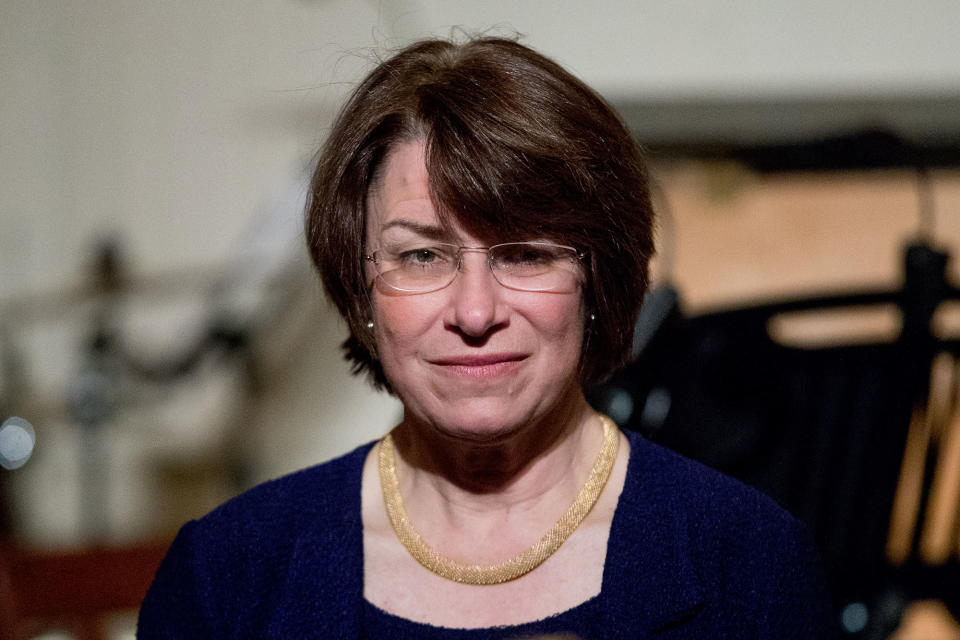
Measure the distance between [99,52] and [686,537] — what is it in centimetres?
258

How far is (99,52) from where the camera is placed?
2.93 m

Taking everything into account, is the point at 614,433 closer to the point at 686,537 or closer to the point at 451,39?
the point at 686,537

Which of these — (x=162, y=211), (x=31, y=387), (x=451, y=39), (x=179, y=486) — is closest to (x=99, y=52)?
(x=162, y=211)

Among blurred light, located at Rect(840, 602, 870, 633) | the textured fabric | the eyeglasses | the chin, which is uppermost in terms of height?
the eyeglasses

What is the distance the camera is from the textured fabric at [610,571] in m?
1.09

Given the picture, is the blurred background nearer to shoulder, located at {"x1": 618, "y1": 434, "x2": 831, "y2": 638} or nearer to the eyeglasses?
shoulder, located at {"x1": 618, "y1": 434, "x2": 831, "y2": 638}

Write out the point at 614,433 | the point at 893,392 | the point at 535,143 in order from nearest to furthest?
1. the point at 535,143
2. the point at 614,433
3. the point at 893,392

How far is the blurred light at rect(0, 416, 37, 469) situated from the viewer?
2883mm

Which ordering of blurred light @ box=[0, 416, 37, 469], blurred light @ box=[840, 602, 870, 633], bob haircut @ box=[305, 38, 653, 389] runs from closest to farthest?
bob haircut @ box=[305, 38, 653, 389] < blurred light @ box=[840, 602, 870, 633] < blurred light @ box=[0, 416, 37, 469]

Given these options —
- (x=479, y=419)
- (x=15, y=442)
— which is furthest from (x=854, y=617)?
(x=15, y=442)

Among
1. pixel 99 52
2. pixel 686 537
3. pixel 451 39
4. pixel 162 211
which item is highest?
pixel 99 52

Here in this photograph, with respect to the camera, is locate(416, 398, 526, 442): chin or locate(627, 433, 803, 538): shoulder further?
locate(627, 433, 803, 538): shoulder

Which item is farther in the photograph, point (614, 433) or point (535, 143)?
point (614, 433)

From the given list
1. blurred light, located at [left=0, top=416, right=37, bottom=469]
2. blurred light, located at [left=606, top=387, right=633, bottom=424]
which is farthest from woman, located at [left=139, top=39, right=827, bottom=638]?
blurred light, located at [left=0, top=416, right=37, bottom=469]
